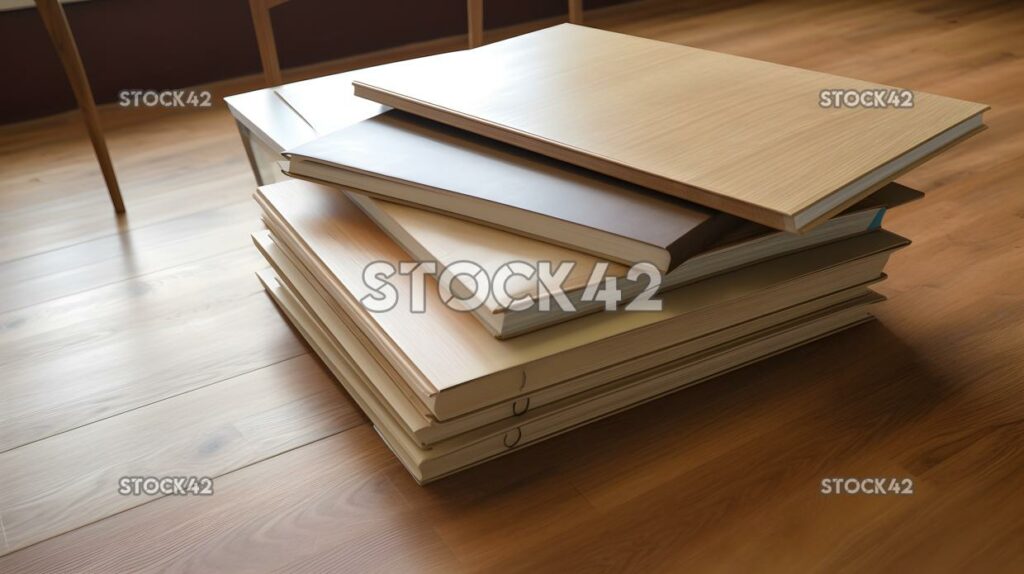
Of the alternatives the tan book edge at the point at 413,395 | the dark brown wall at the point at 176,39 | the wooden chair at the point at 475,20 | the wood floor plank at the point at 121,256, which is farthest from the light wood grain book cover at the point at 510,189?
the dark brown wall at the point at 176,39

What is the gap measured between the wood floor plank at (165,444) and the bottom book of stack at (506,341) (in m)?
Result: 0.04

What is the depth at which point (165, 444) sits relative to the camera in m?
0.73

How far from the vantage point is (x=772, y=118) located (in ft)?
2.56

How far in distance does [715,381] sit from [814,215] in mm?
207

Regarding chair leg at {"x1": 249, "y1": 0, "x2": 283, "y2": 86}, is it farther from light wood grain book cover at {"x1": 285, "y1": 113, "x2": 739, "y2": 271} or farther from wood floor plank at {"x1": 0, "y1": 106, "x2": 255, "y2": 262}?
light wood grain book cover at {"x1": 285, "y1": 113, "x2": 739, "y2": 271}

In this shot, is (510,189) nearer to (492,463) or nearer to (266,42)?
(492,463)

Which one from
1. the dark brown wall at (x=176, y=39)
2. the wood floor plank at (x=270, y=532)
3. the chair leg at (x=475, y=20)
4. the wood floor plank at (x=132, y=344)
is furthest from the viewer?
the dark brown wall at (x=176, y=39)

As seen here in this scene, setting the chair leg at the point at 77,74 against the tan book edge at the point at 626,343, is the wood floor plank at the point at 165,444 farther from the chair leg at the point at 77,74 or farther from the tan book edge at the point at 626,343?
the chair leg at the point at 77,74

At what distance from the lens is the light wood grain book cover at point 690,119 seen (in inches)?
26.3

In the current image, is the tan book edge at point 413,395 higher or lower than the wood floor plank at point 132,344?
higher

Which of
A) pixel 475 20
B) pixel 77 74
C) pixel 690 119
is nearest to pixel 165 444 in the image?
pixel 690 119

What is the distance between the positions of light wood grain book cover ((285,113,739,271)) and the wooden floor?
6.9 inches

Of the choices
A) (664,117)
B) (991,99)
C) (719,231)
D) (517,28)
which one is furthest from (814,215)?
(517,28)

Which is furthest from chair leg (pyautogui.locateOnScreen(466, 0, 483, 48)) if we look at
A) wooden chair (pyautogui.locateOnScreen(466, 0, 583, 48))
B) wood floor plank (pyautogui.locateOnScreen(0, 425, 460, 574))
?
wood floor plank (pyautogui.locateOnScreen(0, 425, 460, 574))
